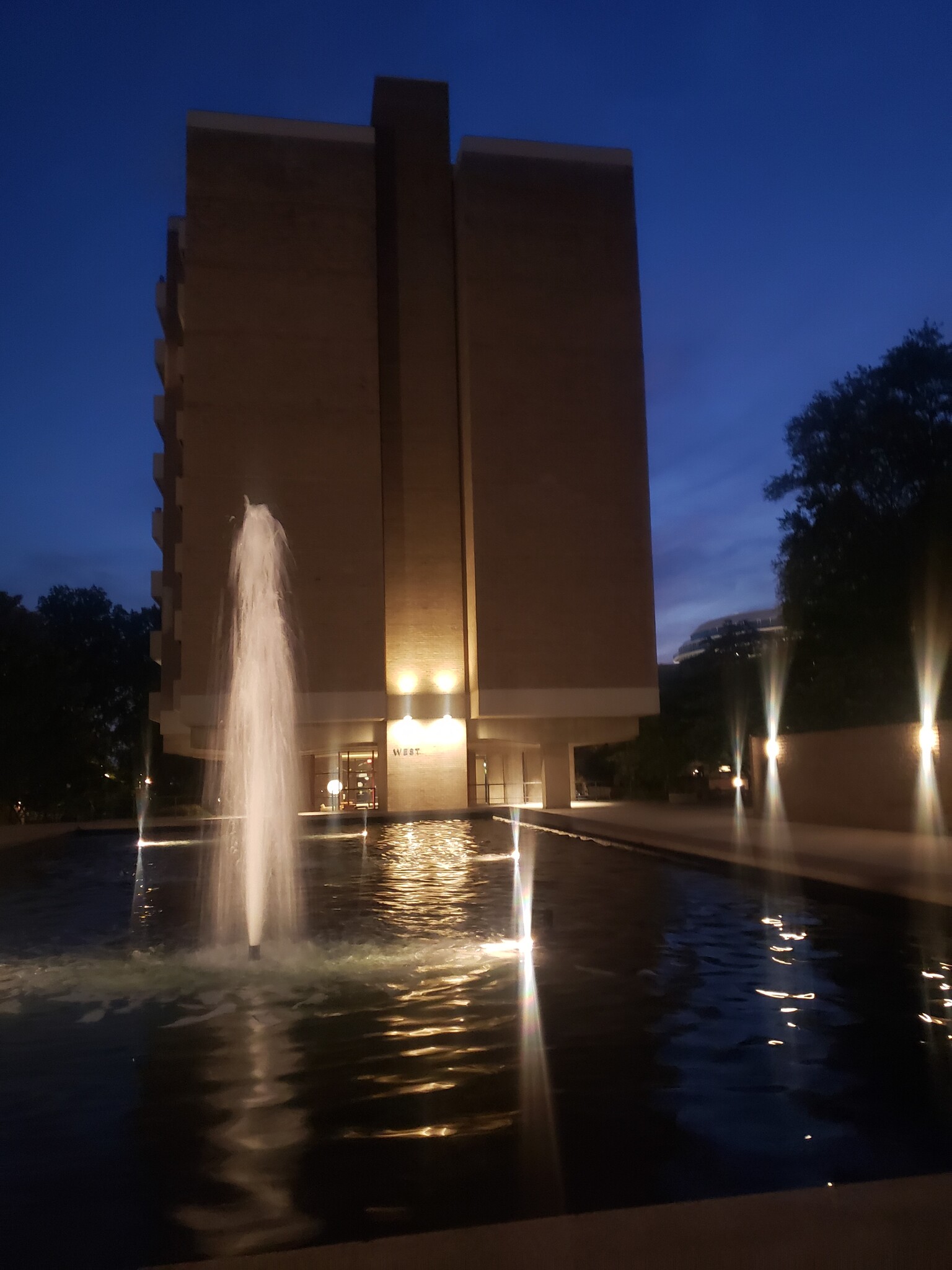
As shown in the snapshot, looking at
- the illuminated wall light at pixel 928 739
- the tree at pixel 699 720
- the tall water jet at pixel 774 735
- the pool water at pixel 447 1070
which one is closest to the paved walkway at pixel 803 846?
the tall water jet at pixel 774 735

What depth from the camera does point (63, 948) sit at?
9.62 metres

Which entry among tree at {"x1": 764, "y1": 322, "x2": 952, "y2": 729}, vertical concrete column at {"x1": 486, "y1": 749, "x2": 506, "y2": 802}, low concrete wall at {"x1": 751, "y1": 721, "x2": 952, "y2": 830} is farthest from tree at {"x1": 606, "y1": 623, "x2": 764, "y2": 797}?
low concrete wall at {"x1": 751, "y1": 721, "x2": 952, "y2": 830}

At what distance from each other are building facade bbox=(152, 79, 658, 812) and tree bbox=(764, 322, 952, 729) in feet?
25.4

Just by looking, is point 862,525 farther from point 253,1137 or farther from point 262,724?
point 253,1137

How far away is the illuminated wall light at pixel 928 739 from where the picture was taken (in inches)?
693

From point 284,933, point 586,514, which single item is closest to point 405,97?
point 586,514

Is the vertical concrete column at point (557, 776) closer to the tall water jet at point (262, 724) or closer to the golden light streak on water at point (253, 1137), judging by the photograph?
the tall water jet at point (262, 724)

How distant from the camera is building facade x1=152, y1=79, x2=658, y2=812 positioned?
107 ft

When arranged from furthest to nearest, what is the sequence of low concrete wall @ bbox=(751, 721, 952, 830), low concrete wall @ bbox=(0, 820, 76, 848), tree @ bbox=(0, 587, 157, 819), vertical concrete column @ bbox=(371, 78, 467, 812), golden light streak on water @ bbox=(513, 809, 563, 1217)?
vertical concrete column @ bbox=(371, 78, 467, 812), tree @ bbox=(0, 587, 157, 819), low concrete wall @ bbox=(0, 820, 76, 848), low concrete wall @ bbox=(751, 721, 952, 830), golden light streak on water @ bbox=(513, 809, 563, 1217)

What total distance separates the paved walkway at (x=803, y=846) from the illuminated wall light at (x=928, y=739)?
1.43 meters

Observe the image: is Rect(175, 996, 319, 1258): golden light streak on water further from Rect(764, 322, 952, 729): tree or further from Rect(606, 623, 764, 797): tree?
Rect(606, 623, 764, 797): tree

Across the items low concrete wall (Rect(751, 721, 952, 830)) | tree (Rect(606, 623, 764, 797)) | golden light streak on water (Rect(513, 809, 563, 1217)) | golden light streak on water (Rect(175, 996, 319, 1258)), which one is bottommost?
golden light streak on water (Rect(175, 996, 319, 1258))

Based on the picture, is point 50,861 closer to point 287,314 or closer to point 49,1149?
point 49,1149

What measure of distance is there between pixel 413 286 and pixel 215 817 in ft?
61.6
